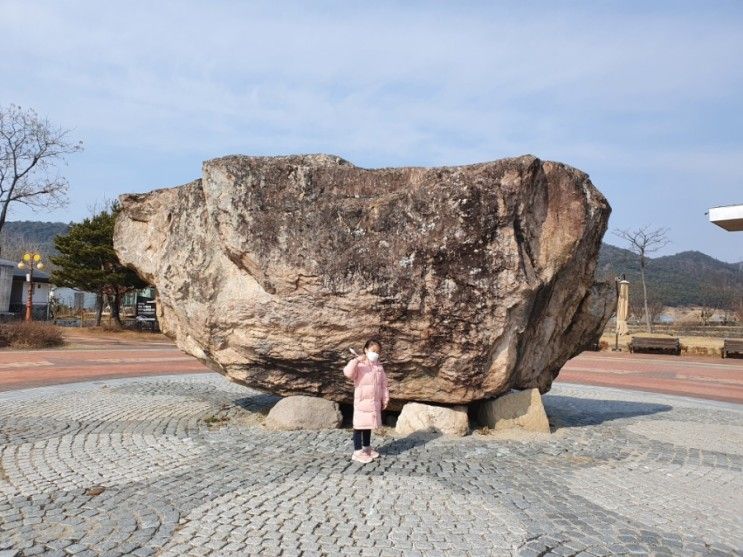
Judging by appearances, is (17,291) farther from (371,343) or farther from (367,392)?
(367,392)

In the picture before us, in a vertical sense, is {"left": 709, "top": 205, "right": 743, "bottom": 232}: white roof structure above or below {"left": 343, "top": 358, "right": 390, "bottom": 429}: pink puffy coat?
above

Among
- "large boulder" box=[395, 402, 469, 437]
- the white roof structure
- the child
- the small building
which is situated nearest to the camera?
the child

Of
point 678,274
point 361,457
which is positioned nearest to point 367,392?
point 361,457

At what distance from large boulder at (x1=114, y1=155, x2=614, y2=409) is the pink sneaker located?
137 centimetres

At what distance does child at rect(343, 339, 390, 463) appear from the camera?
6762mm

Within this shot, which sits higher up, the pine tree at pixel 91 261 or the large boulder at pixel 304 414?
the pine tree at pixel 91 261

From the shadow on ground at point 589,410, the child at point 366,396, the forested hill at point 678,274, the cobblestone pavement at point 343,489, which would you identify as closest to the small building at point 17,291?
the forested hill at point 678,274

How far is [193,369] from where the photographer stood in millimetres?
17375

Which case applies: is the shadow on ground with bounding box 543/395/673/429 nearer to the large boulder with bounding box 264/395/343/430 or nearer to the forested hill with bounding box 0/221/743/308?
the large boulder with bounding box 264/395/343/430

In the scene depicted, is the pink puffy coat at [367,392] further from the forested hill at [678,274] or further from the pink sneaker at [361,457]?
the forested hill at [678,274]

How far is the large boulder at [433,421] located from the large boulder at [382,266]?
0.20 metres

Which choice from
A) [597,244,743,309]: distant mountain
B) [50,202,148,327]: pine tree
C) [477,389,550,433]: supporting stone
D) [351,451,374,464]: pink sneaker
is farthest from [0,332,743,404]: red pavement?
[597,244,743,309]: distant mountain

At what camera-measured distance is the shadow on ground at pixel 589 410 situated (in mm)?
9805

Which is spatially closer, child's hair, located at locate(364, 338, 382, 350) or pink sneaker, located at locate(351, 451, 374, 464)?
pink sneaker, located at locate(351, 451, 374, 464)
